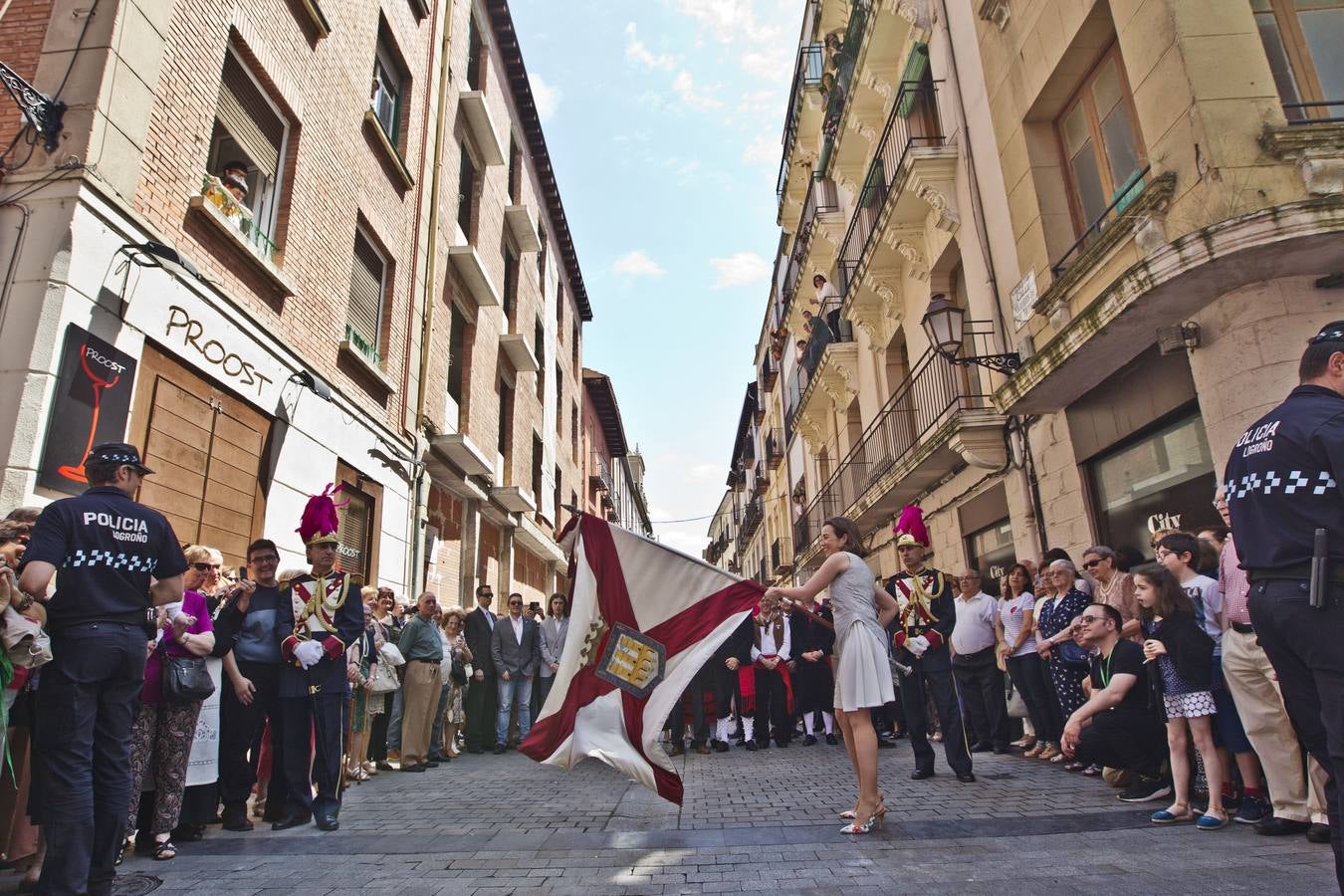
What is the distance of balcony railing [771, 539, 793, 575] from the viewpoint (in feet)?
97.5

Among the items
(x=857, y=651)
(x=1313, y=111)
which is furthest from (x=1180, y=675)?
(x=1313, y=111)

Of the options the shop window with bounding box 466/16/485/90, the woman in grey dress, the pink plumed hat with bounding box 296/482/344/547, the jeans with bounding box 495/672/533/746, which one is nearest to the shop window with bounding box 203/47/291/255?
the pink plumed hat with bounding box 296/482/344/547

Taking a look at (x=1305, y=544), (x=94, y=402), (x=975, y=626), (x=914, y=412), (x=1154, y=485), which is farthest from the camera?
(x=914, y=412)

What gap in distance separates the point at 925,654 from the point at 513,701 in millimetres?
6265

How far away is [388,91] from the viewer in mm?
13367

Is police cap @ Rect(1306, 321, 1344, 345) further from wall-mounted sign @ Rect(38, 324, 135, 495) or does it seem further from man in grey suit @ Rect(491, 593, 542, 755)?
man in grey suit @ Rect(491, 593, 542, 755)

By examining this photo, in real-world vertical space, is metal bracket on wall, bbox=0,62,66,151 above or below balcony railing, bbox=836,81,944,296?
below

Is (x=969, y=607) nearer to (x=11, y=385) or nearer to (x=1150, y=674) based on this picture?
(x=1150, y=674)

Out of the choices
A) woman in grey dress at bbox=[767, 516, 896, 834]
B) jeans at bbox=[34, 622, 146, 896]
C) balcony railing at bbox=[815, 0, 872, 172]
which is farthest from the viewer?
balcony railing at bbox=[815, 0, 872, 172]

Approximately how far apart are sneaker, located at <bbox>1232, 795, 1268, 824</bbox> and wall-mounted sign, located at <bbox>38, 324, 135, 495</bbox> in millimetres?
7835

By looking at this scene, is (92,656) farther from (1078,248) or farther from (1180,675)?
(1078,248)

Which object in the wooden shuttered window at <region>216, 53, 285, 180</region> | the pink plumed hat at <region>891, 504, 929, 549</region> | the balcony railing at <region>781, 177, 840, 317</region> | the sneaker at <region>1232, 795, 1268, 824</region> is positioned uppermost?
the balcony railing at <region>781, 177, 840, 317</region>

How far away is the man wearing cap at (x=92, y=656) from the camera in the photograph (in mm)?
3477

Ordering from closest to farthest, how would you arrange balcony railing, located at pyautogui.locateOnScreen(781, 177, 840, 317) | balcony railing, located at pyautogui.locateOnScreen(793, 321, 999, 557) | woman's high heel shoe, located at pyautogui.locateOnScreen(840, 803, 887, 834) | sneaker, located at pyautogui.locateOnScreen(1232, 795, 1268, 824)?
sneaker, located at pyautogui.locateOnScreen(1232, 795, 1268, 824), woman's high heel shoe, located at pyautogui.locateOnScreen(840, 803, 887, 834), balcony railing, located at pyautogui.locateOnScreen(793, 321, 999, 557), balcony railing, located at pyautogui.locateOnScreen(781, 177, 840, 317)
